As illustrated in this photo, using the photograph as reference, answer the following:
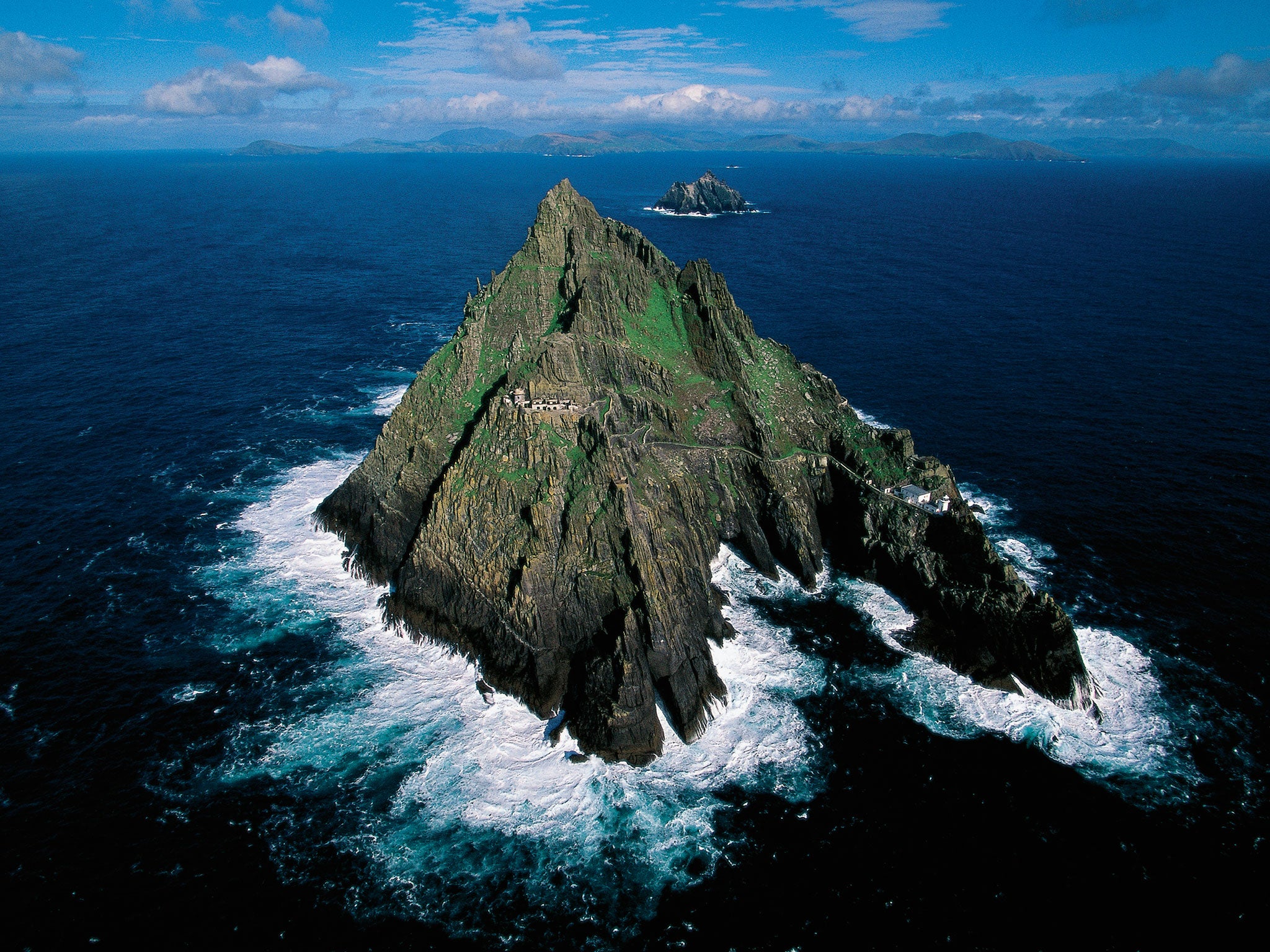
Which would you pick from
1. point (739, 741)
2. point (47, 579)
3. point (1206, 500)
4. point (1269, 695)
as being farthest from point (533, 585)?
point (1206, 500)

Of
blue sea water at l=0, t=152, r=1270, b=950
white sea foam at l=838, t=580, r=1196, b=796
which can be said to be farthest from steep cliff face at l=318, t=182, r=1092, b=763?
blue sea water at l=0, t=152, r=1270, b=950

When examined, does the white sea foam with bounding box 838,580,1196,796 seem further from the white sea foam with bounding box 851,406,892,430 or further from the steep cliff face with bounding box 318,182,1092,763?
the white sea foam with bounding box 851,406,892,430

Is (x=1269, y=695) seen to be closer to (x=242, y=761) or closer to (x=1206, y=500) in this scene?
(x=1206, y=500)

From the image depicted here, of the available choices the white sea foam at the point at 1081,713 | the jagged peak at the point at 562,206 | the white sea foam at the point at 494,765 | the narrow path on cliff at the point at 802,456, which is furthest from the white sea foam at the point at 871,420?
the jagged peak at the point at 562,206

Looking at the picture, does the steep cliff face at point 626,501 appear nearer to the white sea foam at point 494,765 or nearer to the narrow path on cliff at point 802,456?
the narrow path on cliff at point 802,456

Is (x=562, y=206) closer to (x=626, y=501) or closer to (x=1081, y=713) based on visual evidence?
(x=626, y=501)

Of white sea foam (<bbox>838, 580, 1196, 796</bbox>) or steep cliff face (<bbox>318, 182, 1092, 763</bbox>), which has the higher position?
steep cliff face (<bbox>318, 182, 1092, 763</bbox>)

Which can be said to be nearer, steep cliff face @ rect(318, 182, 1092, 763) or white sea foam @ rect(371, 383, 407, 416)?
steep cliff face @ rect(318, 182, 1092, 763)
